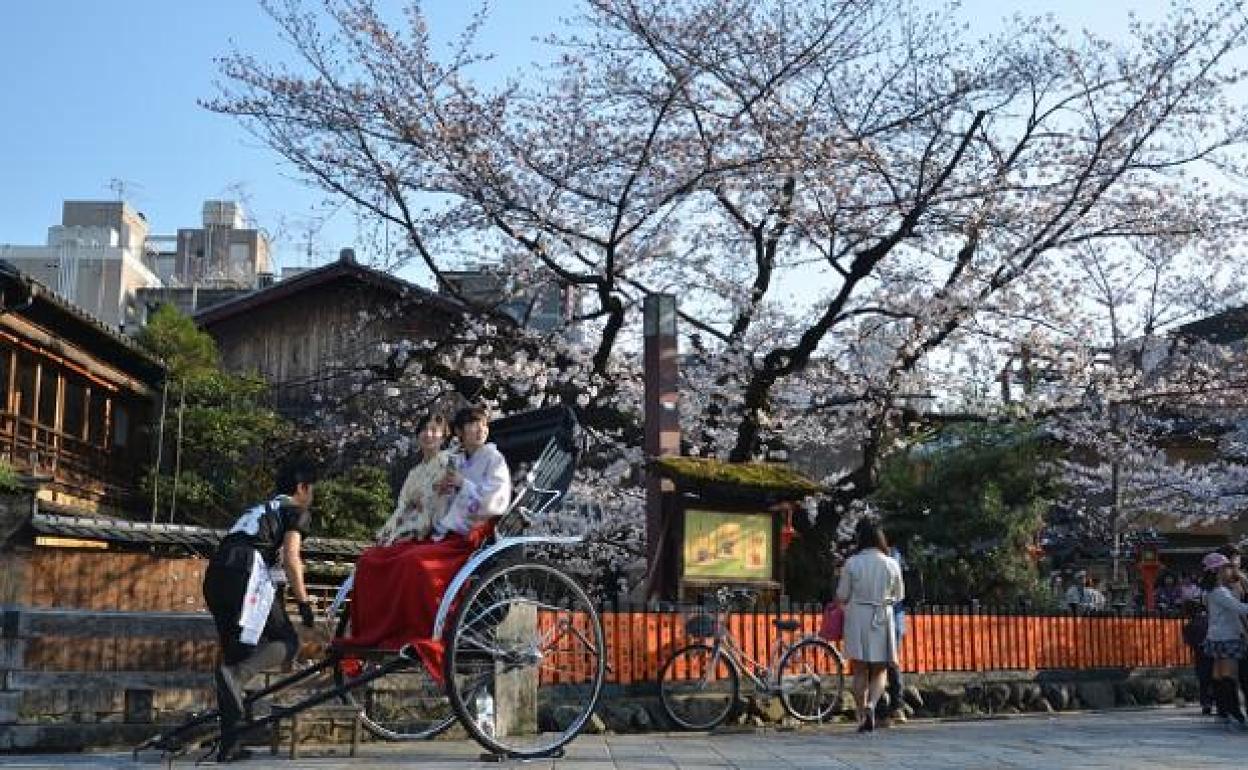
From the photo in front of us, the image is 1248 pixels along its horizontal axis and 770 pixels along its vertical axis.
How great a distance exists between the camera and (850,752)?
777cm

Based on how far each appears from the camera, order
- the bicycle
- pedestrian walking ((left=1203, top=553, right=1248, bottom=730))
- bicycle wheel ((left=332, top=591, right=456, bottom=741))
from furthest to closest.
A: pedestrian walking ((left=1203, top=553, right=1248, bottom=730)) < the bicycle < bicycle wheel ((left=332, top=591, right=456, bottom=741))

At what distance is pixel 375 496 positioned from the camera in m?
18.9

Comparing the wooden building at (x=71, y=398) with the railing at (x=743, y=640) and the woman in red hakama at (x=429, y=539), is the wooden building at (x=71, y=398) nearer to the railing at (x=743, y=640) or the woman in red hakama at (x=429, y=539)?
the railing at (x=743, y=640)

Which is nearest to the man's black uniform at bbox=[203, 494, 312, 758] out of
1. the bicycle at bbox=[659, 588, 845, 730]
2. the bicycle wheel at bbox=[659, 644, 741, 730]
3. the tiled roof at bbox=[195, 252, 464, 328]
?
the bicycle wheel at bbox=[659, 644, 741, 730]

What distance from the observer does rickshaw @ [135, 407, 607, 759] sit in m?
6.13

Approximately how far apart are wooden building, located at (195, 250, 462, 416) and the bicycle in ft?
44.6

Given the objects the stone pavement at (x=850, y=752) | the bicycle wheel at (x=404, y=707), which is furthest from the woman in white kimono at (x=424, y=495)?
the stone pavement at (x=850, y=752)

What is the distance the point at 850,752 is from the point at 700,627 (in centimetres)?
265

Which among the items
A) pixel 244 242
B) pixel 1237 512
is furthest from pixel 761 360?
pixel 244 242

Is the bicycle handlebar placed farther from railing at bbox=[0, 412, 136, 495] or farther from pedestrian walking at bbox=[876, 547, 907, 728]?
railing at bbox=[0, 412, 136, 495]

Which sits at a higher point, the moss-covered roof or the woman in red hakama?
the moss-covered roof

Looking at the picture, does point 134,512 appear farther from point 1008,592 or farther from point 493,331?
point 1008,592

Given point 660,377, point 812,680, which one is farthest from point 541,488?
point 660,377

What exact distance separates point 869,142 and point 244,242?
35565mm
